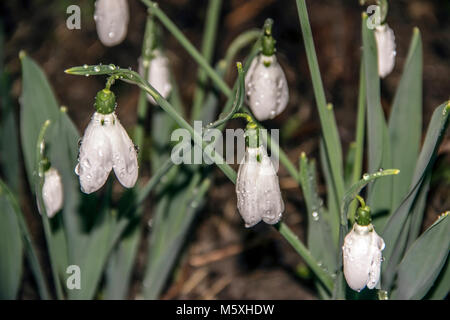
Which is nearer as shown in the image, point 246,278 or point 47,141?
point 47,141

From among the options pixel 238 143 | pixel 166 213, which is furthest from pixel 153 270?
pixel 238 143

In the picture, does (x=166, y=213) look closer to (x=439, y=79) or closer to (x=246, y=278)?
(x=246, y=278)

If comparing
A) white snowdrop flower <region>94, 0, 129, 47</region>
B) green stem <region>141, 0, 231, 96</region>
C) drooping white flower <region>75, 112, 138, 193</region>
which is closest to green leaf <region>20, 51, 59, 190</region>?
white snowdrop flower <region>94, 0, 129, 47</region>

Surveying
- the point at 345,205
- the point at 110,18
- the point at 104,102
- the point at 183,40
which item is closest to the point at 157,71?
the point at 183,40

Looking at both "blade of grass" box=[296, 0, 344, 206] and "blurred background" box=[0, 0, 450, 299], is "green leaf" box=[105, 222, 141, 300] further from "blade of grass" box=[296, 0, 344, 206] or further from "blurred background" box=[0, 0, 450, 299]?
"blade of grass" box=[296, 0, 344, 206]

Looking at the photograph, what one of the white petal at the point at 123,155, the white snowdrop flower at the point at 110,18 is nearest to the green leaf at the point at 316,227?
the white petal at the point at 123,155

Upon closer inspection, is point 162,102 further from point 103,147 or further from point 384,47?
point 384,47
